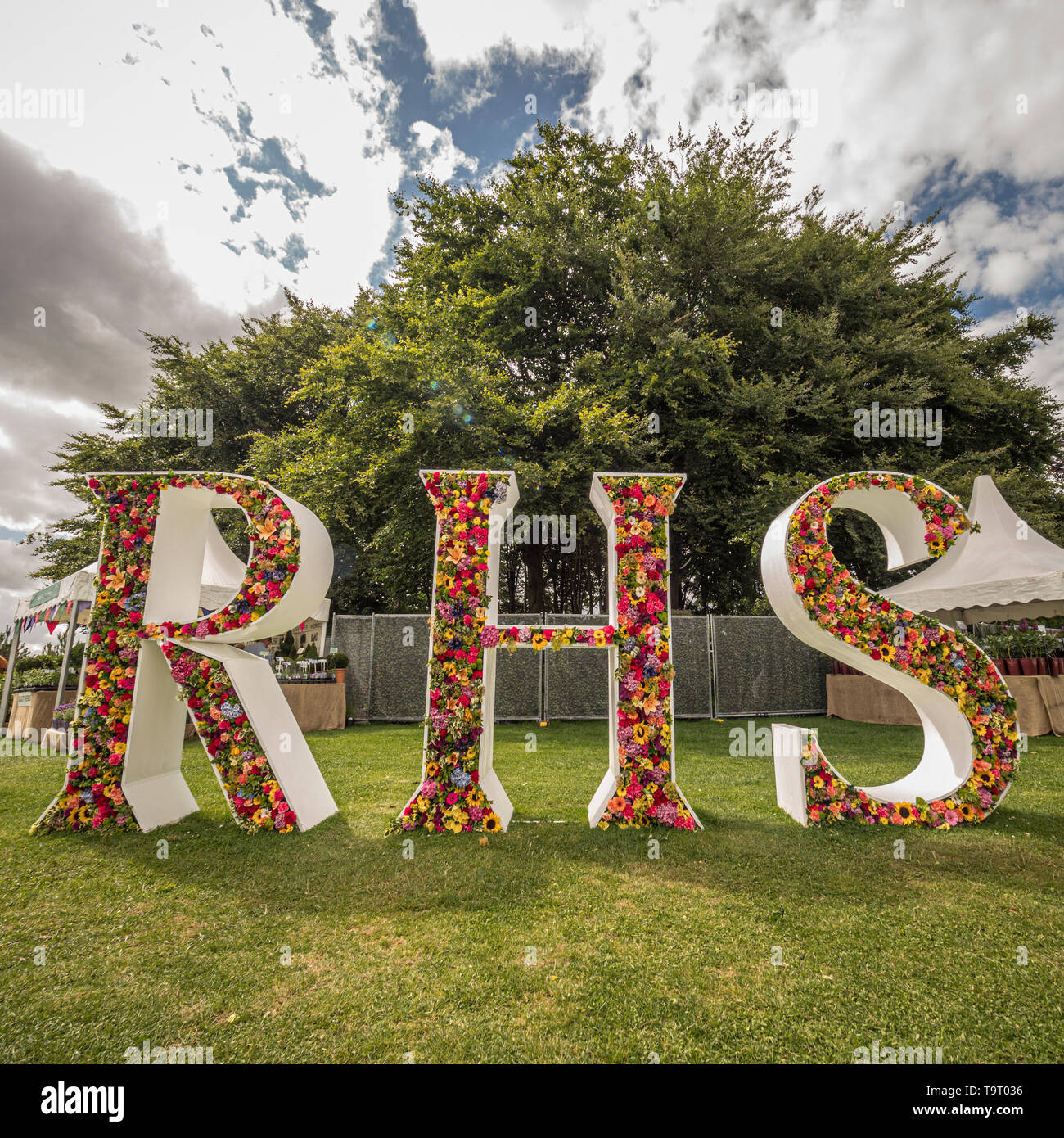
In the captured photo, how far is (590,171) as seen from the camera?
16031 millimetres

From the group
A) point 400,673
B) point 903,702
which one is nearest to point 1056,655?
point 903,702

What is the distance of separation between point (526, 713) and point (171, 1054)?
10.3 meters

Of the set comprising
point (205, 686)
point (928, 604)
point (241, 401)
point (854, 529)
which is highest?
point (241, 401)

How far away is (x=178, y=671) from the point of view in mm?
4906

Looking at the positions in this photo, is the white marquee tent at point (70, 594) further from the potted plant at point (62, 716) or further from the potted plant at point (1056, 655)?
the potted plant at point (1056, 655)

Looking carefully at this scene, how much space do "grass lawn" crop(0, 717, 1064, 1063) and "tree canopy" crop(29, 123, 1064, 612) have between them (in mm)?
9060

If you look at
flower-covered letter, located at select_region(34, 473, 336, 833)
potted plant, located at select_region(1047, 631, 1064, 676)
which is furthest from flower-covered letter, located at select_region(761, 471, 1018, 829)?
potted plant, located at select_region(1047, 631, 1064, 676)

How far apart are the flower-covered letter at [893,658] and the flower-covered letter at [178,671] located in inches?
165

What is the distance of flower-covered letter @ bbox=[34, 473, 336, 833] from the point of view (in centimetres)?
480

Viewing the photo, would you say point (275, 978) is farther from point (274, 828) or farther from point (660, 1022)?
point (274, 828)

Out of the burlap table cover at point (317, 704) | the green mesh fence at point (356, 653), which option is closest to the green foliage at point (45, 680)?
the burlap table cover at point (317, 704)

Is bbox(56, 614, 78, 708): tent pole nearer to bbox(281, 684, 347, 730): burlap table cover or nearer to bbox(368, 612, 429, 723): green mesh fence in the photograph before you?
bbox(281, 684, 347, 730): burlap table cover

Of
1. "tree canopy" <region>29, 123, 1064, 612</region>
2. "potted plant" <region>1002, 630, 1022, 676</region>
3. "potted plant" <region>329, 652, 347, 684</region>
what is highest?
"tree canopy" <region>29, 123, 1064, 612</region>
